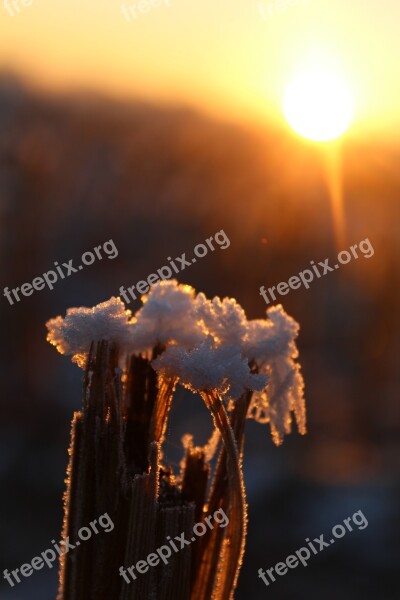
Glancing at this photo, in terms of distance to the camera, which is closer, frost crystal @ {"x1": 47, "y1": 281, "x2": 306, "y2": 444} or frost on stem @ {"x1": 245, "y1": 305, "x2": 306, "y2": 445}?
frost crystal @ {"x1": 47, "y1": 281, "x2": 306, "y2": 444}

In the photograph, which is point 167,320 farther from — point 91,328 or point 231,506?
point 231,506

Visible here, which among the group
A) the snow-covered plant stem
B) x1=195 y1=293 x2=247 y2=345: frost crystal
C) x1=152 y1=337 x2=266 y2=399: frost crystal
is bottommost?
the snow-covered plant stem

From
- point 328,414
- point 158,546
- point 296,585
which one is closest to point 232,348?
point 158,546

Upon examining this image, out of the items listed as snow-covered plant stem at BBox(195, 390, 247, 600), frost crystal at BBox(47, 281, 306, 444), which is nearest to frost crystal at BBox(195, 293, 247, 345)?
frost crystal at BBox(47, 281, 306, 444)

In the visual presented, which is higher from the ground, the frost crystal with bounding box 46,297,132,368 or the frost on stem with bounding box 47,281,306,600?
the frost crystal with bounding box 46,297,132,368

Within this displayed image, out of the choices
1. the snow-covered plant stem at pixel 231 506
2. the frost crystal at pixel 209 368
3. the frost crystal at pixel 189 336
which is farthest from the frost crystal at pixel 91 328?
the snow-covered plant stem at pixel 231 506

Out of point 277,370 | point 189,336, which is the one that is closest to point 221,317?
point 189,336

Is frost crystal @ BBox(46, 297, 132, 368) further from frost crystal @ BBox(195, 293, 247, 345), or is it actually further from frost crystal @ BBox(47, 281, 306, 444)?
frost crystal @ BBox(195, 293, 247, 345)
